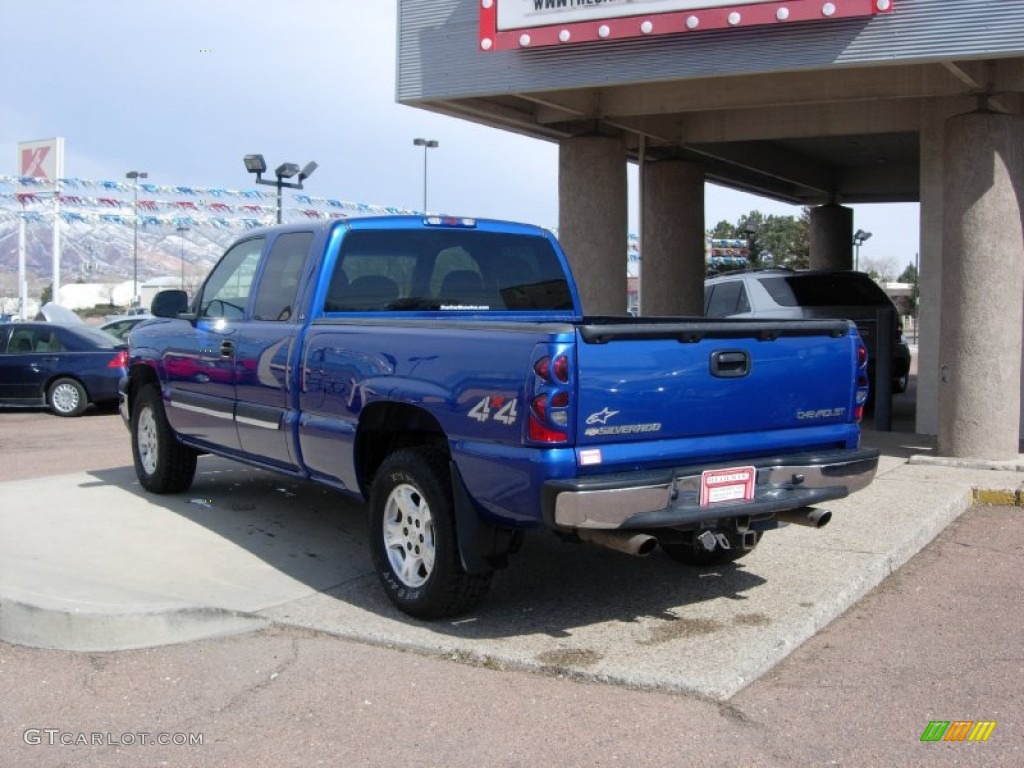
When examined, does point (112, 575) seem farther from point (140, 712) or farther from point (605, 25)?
point (605, 25)

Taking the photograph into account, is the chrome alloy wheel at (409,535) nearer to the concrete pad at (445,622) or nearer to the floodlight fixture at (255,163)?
the concrete pad at (445,622)

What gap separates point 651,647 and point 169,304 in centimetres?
A: 471

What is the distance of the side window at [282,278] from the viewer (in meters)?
6.79

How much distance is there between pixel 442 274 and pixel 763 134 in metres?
8.70

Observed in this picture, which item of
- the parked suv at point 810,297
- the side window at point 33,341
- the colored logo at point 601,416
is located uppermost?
the parked suv at point 810,297

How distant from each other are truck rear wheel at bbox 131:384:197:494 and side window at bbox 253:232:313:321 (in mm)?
1857

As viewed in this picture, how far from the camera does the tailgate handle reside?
5168 mm

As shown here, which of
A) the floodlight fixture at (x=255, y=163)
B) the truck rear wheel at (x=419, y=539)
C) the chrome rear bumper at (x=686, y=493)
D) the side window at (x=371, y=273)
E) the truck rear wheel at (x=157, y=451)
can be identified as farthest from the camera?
the floodlight fixture at (x=255, y=163)

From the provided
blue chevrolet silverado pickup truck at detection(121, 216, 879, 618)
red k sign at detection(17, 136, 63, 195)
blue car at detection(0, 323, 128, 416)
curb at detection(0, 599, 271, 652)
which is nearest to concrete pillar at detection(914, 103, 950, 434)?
blue chevrolet silverado pickup truck at detection(121, 216, 879, 618)

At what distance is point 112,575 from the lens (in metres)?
6.29

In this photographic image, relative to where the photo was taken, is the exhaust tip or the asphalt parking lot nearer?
the asphalt parking lot

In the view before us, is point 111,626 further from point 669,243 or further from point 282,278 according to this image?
point 669,243

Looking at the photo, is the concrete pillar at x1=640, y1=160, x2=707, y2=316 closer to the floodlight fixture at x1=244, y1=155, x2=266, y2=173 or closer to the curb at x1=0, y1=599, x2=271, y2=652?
the floodlight fixture at x1=244, y1=155, x2=266, y2=173

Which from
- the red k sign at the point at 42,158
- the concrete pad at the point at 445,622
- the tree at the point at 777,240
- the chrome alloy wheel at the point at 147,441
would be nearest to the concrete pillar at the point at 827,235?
the concrete pad at the point at 445,622
